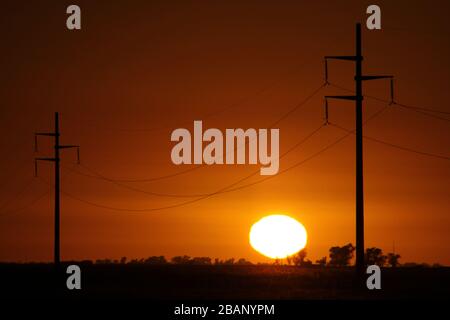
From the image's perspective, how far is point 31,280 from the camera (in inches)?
3152

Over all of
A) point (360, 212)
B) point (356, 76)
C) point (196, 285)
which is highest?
point (356, 76)
